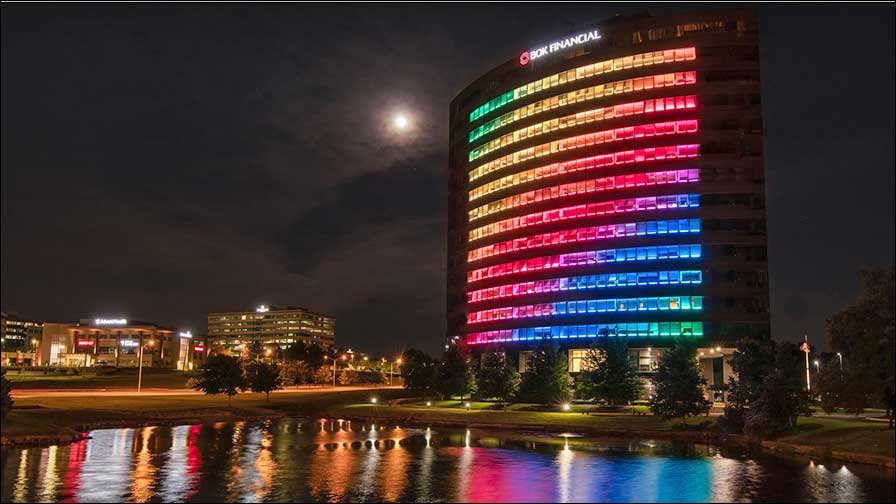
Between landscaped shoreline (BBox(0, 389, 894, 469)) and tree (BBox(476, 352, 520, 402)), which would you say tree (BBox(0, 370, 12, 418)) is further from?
tree (BBox(476, 352, 520, 402))

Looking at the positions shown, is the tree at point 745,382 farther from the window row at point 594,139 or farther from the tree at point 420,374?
the tree at point 420,374

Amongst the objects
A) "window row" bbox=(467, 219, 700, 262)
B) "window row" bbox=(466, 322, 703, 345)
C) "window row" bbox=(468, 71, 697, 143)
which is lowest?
"window row" bbox=(466, 322, 703, 345)

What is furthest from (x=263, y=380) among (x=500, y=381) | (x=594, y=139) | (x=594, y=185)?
(x=594, y=139)

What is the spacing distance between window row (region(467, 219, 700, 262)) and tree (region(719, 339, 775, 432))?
53393 mm

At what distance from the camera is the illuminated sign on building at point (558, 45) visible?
149m

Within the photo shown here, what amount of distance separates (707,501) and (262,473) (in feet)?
87.2

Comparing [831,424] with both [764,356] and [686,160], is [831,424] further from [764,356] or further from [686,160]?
[686,160]

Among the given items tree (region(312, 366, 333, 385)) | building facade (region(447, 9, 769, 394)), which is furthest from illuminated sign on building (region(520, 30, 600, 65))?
tree (region(312, 366, 333, 385))

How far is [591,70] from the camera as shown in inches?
5807

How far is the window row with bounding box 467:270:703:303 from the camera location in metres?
130

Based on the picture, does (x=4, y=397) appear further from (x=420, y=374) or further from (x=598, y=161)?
(x=598, y=161)

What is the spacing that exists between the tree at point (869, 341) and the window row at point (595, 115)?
272 ft

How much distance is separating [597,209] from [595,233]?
478 cm

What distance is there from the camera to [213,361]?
10781 cm
